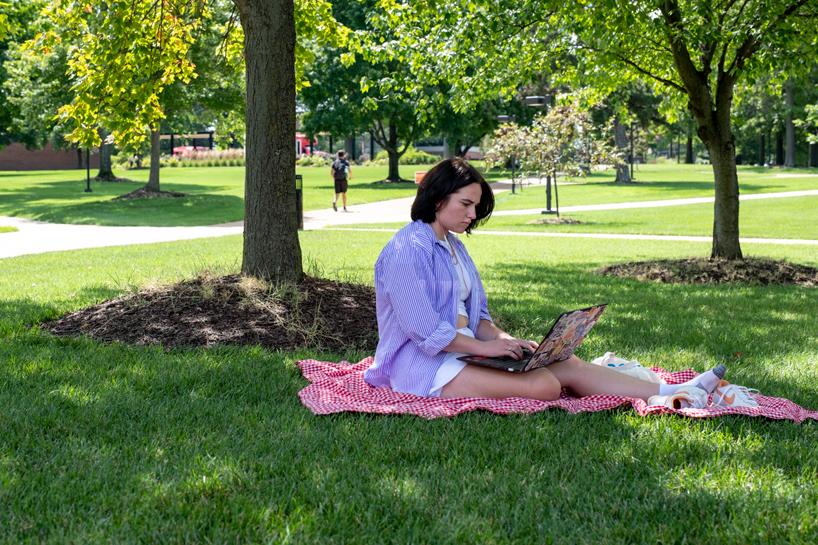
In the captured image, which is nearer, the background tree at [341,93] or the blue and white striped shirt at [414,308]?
the blue and white striped shirt at [414,308]

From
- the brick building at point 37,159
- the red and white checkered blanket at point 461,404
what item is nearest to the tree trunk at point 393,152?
the brick building at point 37,159

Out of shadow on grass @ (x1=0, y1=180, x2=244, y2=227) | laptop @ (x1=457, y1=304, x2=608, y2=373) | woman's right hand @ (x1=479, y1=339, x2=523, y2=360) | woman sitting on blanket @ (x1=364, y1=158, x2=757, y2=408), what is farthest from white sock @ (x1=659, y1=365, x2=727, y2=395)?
shadow on grass @ (x1=0, y1=180, x2=244, y2=227)

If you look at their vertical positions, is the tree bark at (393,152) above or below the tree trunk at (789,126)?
below

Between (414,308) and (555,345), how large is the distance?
73 centimetres

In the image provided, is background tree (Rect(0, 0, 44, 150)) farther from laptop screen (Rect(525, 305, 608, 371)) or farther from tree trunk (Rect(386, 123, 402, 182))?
tree trunk (Rect(386, 123, 402, 182))

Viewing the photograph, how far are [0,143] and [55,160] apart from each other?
12845mm

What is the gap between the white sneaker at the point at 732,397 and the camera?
3.72m

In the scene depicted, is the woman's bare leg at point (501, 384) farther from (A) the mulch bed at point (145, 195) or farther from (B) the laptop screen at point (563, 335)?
(A) the mulch bed at point (145, 195)

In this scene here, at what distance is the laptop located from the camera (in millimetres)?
3465

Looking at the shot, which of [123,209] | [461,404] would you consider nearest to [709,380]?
[461,404]

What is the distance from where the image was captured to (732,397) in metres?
3.75

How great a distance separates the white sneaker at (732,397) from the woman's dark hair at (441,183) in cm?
161

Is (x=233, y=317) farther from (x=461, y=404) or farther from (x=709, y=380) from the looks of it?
(x=709, y=380)

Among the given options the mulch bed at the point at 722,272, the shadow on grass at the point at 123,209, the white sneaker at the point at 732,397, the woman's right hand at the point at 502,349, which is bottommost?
the white sneaker at the point at 732,397
